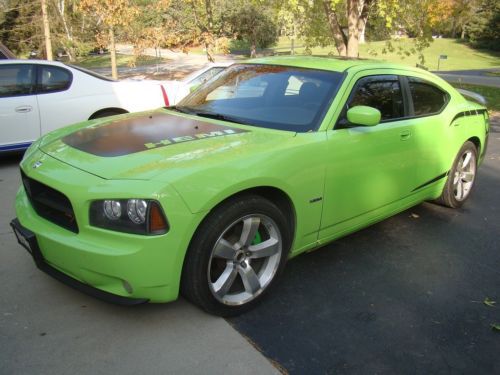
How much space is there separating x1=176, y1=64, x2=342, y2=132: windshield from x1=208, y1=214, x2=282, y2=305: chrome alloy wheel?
76 cm

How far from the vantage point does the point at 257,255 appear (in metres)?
3.04

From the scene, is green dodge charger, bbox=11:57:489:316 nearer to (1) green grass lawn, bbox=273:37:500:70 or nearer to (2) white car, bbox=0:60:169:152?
(2) white car, bbox=0:60:169:152

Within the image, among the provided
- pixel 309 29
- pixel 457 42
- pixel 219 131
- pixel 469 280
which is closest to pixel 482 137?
pixel 469 280

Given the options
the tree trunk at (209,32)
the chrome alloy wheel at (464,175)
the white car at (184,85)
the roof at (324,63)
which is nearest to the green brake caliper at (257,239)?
the roof at (324,63)

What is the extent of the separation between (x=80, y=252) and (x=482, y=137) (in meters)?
4.43

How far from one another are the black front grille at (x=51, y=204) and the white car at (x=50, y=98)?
3599mm

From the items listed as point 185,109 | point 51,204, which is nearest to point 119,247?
point 51,204

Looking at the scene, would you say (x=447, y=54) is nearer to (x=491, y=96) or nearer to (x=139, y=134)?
(x=491, y=96)

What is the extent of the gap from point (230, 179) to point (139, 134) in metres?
0.91

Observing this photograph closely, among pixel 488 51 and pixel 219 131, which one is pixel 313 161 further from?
pixel 488 51

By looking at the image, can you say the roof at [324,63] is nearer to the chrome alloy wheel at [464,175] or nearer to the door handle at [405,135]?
the door handle at [405,135]

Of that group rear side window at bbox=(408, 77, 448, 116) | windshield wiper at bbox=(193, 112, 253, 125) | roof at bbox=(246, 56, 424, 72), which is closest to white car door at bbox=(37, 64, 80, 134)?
roof at bbox=(246, 56, 424, 72)

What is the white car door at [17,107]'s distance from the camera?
621cm

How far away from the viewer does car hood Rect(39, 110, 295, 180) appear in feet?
8.86
